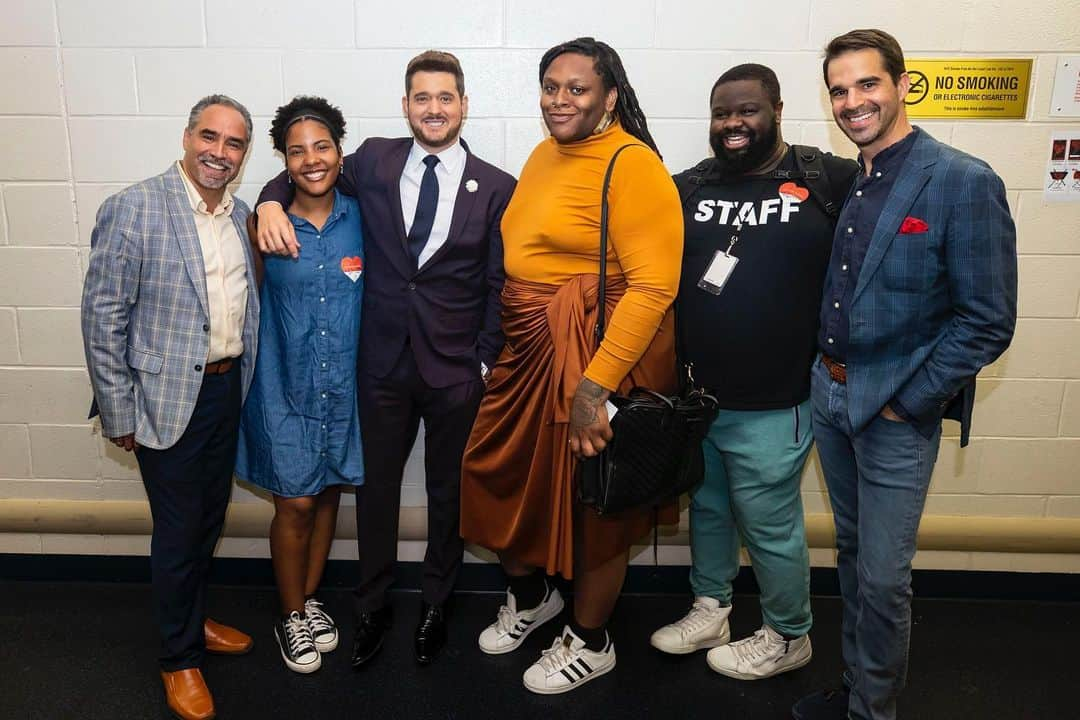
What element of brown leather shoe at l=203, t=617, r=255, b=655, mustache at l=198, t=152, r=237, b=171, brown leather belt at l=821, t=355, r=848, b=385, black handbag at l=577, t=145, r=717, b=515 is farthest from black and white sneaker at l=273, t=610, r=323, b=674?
brown leather belt at l=821, t=355, r=848, b=385

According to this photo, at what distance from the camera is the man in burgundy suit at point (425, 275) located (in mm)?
2293

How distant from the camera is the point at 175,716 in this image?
2281 mm

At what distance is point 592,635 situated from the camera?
243 cm

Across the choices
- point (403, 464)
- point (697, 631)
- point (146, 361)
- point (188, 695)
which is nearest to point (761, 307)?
point (697, 631)

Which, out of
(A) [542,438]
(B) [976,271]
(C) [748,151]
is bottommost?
(A) [542,438]

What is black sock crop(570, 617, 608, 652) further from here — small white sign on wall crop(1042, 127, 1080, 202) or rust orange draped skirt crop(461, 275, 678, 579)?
small white sign on wall crop(1042, 127, 1080, 202)

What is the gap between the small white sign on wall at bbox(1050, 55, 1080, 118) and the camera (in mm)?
2586

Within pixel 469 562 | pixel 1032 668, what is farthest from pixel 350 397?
pixel 1032 668

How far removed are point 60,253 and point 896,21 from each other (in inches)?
118

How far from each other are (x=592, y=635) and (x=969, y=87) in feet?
7.19

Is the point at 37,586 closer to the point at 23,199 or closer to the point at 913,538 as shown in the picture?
the point at 23,199

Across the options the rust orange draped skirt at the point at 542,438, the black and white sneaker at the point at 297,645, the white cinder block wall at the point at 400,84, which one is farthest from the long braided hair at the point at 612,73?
the black and white sneaker at the point at 297,645

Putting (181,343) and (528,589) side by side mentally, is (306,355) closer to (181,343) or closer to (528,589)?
(181,343)

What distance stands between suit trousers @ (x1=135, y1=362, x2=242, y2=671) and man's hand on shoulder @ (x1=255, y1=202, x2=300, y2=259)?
0.37 m
